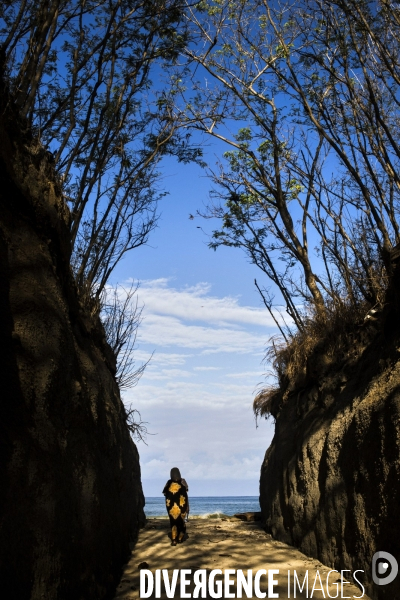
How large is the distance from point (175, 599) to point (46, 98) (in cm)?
673

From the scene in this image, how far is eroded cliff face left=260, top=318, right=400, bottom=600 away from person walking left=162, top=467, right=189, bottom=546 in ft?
4.81

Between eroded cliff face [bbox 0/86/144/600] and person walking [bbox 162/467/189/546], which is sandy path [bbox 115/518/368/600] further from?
eroded cliff face [bbox 0/86/144/600]

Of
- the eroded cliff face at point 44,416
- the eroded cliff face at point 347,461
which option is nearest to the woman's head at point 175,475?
the eroded cliff face at point 347,461

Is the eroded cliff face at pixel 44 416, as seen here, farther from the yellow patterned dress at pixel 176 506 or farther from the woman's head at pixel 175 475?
the woman's head at pixel 175 475

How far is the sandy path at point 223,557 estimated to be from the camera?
18.2 ft

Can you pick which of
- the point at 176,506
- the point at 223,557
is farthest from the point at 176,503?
the point at 223,557

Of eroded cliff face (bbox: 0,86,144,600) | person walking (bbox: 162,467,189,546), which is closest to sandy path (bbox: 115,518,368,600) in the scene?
person walking (bbox: 162,467,189,546)

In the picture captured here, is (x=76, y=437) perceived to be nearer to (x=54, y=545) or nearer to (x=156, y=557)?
(x=54, y=545)

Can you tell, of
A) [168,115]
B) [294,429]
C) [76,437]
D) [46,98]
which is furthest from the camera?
[168,115]

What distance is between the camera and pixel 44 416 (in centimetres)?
405

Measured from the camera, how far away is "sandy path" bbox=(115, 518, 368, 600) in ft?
18.2

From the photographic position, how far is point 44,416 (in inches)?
159

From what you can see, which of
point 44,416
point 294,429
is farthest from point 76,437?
point 294,429

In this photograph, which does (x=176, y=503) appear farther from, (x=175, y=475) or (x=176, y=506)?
(x=175, y=475)
